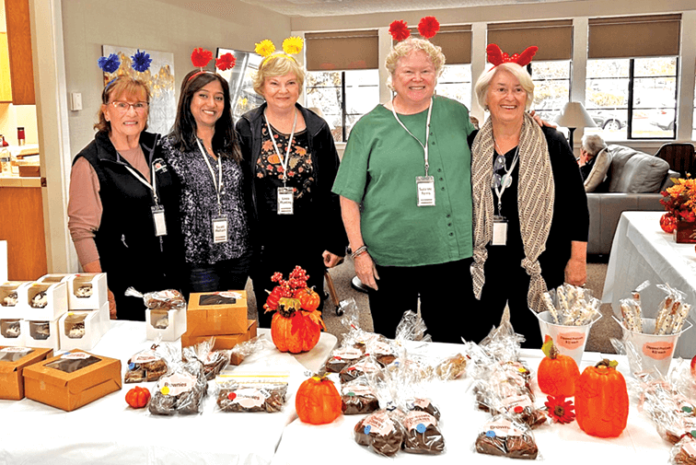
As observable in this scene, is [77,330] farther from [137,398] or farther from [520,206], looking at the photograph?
[520,206]

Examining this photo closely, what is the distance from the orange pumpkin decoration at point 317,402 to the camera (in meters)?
1.36

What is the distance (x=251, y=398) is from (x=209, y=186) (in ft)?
3.59

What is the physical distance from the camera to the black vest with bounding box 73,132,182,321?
7.54ft

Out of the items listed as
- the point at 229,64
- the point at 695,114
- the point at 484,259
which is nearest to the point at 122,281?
the point at 229,64

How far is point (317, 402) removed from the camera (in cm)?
136

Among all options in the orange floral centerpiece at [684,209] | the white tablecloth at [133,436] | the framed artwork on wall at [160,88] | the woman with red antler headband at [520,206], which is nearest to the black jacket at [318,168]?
the woman with red antler headband at [520,206]

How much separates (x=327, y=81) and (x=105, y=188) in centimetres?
729

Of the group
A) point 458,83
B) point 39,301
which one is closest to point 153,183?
point 39,301

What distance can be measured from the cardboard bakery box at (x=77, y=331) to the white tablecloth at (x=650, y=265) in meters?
2.07

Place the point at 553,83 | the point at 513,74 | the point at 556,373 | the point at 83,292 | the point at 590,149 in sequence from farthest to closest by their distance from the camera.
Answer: the point at 553,83, the point at 590,149, the point at 513,74, the point at 83,292, the point at 556,373

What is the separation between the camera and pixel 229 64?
266cm

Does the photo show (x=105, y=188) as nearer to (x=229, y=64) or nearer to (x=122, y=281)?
(x=122, y=281)

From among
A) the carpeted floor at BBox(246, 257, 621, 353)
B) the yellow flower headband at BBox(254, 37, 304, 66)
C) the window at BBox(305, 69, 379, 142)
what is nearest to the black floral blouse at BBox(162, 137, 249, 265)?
the yellow flower headband at BBox(254, 37, 304, 66)

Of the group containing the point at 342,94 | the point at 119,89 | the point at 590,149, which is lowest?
the point at 590,149
